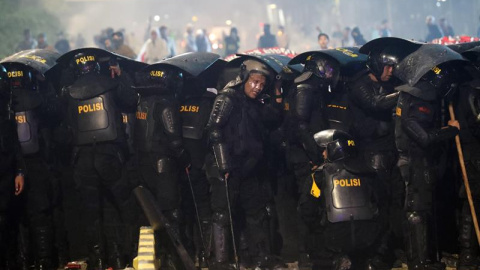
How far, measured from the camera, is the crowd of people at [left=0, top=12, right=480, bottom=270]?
25.6 feet

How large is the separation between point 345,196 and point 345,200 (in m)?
0.05

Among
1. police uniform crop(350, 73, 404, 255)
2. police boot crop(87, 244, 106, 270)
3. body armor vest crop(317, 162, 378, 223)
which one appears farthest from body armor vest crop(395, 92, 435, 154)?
police boot crop(87, 244, 106, 270)

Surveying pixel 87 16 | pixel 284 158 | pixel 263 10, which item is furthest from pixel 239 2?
pixel 284 158

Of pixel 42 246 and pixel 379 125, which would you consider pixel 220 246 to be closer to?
pixel 42 246

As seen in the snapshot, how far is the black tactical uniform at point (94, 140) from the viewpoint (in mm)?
8383

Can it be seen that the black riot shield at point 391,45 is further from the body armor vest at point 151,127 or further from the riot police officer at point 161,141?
the body armor vest at point 151,127

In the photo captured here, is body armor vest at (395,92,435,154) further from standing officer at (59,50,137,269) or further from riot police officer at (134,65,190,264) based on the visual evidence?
standing officer at (59,50,137,269)

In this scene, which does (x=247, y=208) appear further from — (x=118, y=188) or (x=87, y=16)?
(x=87, y=16)

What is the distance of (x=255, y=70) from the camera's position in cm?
826

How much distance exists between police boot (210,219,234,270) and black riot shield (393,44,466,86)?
119 inches

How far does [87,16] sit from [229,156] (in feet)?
144

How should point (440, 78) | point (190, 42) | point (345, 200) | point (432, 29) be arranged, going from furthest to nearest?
point (190, 42), point (432, 29), point (440, 78), point (345, 200)

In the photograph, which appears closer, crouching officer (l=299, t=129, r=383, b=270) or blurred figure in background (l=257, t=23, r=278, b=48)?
crouching officer (l=299, t=129, r=383, b=270)

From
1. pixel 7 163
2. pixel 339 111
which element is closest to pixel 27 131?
pixel 7 163
